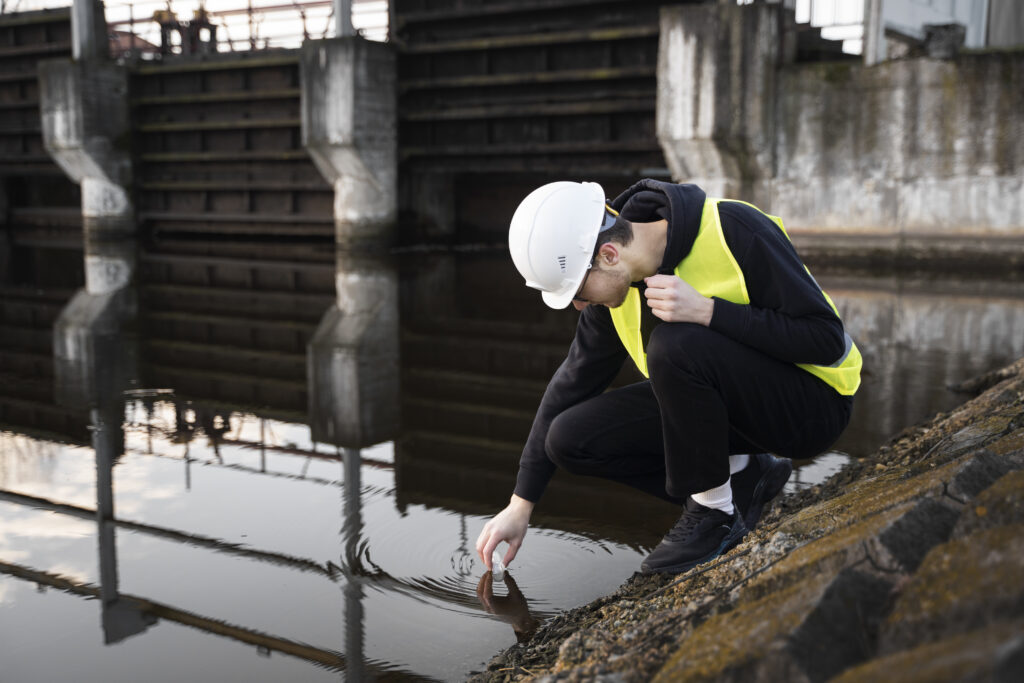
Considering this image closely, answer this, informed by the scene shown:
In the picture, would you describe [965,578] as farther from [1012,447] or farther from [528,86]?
[528,86]

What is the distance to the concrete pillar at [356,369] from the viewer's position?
11.7 feet

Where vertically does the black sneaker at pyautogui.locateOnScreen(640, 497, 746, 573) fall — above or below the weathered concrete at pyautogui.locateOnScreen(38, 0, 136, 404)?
below

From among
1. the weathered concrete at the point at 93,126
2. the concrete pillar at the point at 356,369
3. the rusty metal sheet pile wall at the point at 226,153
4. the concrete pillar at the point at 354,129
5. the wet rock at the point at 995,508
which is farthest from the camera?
the weathered concrete at the point at 93,126

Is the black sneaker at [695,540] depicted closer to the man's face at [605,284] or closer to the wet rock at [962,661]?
the man's face at [605,284]

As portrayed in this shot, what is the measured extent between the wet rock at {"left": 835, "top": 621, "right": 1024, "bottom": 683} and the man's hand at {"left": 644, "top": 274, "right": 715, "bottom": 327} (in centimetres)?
98

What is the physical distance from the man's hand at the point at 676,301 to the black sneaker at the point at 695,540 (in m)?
0.43

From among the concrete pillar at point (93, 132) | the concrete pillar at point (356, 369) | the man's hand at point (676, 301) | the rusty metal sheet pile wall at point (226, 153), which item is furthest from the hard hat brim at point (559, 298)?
the concrete pillar at point (93, 132)

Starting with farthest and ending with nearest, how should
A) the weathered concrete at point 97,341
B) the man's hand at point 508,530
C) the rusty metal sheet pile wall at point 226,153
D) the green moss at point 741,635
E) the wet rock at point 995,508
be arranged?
the rusty metal sheet pile wall at point 226,153 → the weathered concrete at point 97,341 → the man's hand at point 508,530 → the wet rock at point 995,508 → the green moss at point 741,635

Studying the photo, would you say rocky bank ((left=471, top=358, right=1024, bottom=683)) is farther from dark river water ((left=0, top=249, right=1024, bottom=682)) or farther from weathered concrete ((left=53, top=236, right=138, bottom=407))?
weathered concrete ((left=53, top=236, right=138, bottom=407))

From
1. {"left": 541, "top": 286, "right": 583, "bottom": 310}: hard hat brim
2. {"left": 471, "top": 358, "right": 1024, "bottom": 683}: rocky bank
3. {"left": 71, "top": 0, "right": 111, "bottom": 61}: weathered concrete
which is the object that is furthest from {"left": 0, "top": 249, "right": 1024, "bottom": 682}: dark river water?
{"left": 71, "top": 0, "right": 111, "bottom": 61}: weathered concrete

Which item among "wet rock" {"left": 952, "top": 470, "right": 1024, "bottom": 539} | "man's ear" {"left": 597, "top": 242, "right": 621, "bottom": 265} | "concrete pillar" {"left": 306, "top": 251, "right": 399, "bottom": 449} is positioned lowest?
"concrete pillar" {"left": 306, "top": 251, "right": 399, "bottom": 449}

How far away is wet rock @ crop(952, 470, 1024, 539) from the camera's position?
3.75ft

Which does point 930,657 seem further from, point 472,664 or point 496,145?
point 496,145

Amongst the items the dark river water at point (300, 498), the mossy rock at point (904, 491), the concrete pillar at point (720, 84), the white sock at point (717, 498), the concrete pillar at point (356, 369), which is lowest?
the concrete pillar at point (356, 369)
